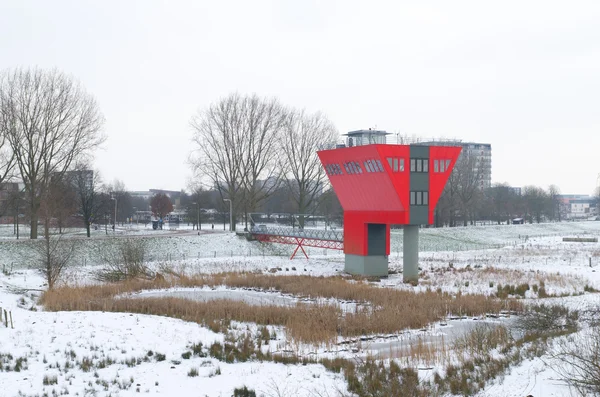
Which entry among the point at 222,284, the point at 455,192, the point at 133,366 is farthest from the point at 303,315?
the point at 455,192

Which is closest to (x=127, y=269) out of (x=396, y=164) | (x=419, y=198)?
(x=396, y=164)

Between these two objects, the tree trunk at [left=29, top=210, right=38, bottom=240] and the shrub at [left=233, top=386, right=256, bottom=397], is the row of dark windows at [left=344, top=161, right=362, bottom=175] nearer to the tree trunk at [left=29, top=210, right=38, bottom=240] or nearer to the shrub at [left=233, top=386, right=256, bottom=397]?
the tree trunk at [left=29, top=210, right=38, bottom=240]

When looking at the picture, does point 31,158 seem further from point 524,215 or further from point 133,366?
point 524,215

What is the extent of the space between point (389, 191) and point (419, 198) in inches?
71.0

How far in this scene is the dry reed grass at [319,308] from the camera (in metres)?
21.2

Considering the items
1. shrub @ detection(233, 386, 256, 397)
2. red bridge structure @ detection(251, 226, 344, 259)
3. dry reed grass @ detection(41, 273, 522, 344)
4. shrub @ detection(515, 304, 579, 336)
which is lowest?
shrub @ detection(233, 386, 256, 397)

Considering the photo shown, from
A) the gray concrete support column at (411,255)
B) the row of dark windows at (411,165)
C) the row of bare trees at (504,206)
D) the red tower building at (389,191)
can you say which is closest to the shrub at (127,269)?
the red tower building at (389,191)

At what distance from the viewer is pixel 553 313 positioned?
20391mm

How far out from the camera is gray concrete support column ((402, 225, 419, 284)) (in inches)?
1436

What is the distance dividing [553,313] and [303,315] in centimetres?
869

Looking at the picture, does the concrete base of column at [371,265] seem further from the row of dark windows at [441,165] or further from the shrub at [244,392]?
the shrub at [244,392]

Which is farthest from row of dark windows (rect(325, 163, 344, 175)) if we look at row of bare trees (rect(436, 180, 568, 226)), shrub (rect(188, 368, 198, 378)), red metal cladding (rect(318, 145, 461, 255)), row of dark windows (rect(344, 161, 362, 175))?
row of bare trees (rect(436, 180, 568, 226))

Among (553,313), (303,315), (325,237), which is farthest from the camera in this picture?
(325,237)

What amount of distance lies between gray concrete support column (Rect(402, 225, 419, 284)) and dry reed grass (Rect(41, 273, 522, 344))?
18.6 feet
